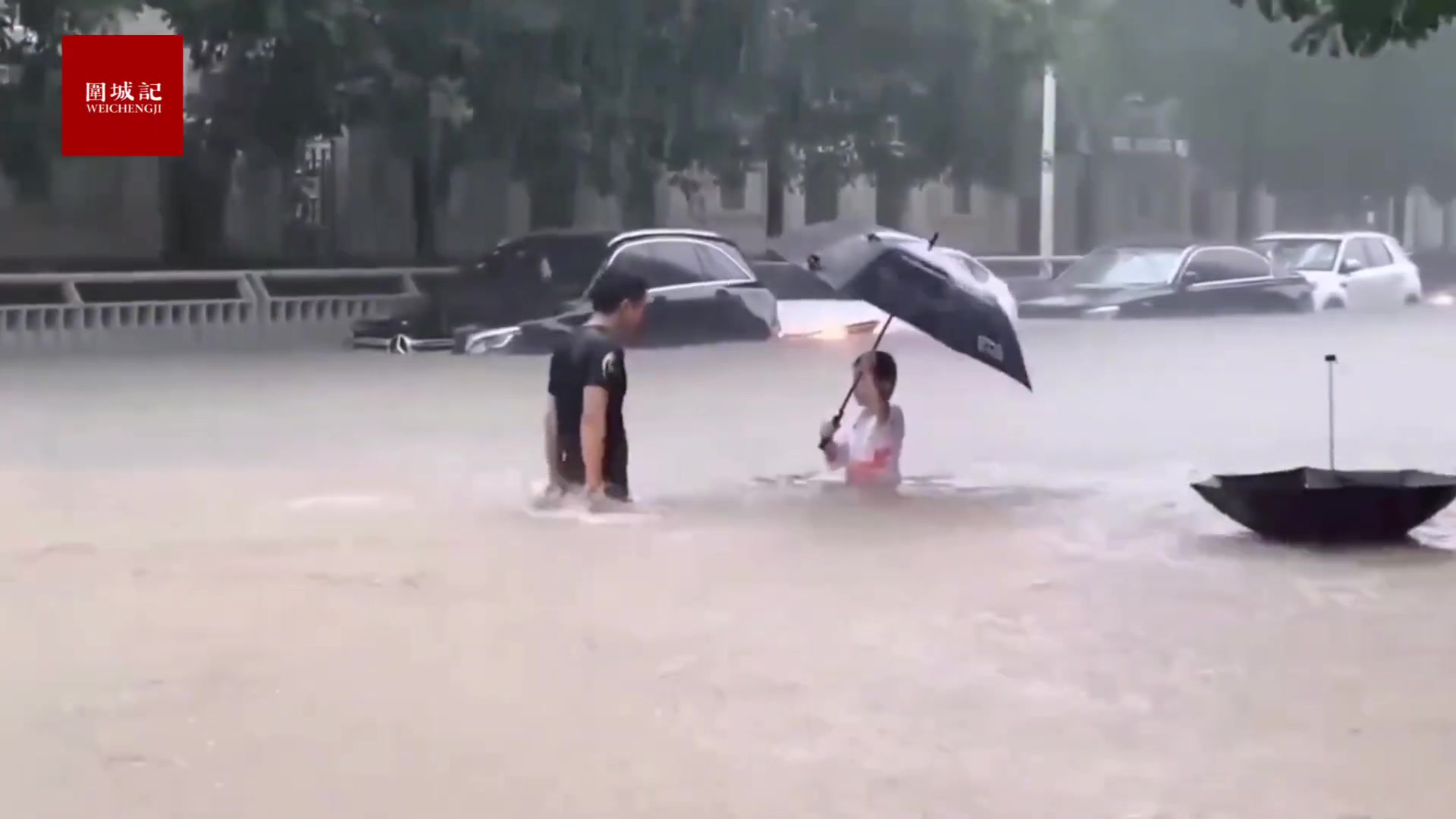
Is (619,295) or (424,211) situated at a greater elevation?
(424,211)

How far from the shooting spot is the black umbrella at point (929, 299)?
38.8 feet

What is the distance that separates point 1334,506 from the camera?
10.5 m

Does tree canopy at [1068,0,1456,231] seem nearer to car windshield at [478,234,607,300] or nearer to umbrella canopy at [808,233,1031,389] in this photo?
car windshield at [478,234,607,300]

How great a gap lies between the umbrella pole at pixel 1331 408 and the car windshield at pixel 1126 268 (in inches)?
349

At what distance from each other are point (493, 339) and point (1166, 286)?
473 inches

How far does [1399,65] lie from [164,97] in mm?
31318

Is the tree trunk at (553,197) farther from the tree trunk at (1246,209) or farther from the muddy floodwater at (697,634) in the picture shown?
the tree trunk at (1246,209)

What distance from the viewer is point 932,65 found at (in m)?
33.4

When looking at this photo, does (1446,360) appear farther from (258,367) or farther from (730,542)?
(730,542)

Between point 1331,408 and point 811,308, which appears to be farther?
point 811,308

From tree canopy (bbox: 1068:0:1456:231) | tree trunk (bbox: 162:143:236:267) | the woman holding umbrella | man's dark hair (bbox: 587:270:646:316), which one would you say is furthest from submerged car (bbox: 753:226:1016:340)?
tree canopy (bbox: 1068:0:1456:231)

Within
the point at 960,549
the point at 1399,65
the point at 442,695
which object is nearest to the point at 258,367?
the point at 960,549

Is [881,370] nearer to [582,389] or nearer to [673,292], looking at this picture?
[582,389]

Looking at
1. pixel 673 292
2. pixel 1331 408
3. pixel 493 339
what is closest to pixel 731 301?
pixel 673 292
